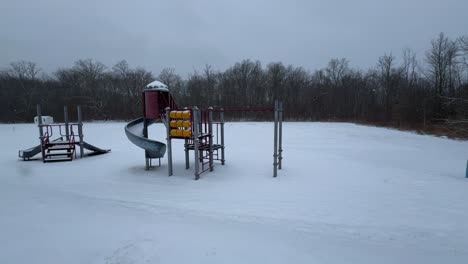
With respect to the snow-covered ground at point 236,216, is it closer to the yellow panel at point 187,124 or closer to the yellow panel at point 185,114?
the yellow panel at point 187,124

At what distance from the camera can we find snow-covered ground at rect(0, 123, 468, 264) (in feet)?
11.1

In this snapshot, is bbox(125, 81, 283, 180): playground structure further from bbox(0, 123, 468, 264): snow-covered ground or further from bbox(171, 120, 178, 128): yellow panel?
bbox(0, 123, 468, 264): snow-covered ground

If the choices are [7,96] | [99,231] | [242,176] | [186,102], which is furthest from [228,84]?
[99,231]

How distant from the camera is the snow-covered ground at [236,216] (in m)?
3.38

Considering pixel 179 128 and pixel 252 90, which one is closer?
pixel 179 128

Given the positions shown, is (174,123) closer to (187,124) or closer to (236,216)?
(187,124)

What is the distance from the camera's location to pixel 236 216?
14.7ft

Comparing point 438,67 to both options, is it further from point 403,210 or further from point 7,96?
point 7,96

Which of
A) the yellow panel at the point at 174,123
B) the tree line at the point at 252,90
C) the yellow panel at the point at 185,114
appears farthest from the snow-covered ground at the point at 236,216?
the tree line at the point at 252,90

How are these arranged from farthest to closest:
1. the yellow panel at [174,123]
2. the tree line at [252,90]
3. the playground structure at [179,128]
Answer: the tree line at [252,90]
the yellow panel at [174,123]
the playground structure at [179,128]

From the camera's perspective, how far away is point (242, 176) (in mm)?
7246

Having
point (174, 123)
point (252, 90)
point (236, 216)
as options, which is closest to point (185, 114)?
point (174, 123)

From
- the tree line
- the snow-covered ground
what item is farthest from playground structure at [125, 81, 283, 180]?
the tree line

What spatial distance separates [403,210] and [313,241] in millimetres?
2497
